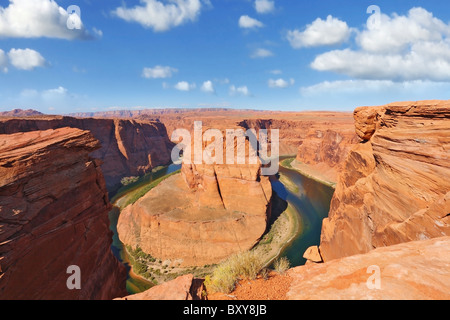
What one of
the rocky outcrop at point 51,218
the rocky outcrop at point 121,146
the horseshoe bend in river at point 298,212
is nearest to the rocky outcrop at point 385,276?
the rocky outcrop at point 51,218

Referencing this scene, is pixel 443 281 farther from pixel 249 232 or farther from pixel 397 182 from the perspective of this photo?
pixel 249 232

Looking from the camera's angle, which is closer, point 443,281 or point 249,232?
point 443,281

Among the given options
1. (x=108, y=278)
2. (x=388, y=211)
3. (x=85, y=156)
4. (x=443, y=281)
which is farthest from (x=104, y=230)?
(x=388, y=211)

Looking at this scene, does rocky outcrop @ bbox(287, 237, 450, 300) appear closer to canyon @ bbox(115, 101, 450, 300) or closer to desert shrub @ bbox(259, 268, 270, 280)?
canyon @ bbox(115, 101, 450, 300)

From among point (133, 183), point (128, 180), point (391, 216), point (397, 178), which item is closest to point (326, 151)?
point (397, 178)

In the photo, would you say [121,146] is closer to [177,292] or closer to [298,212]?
[298,212]

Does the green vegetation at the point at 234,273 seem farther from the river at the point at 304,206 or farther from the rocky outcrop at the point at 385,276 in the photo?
the river at the point at 304,206
